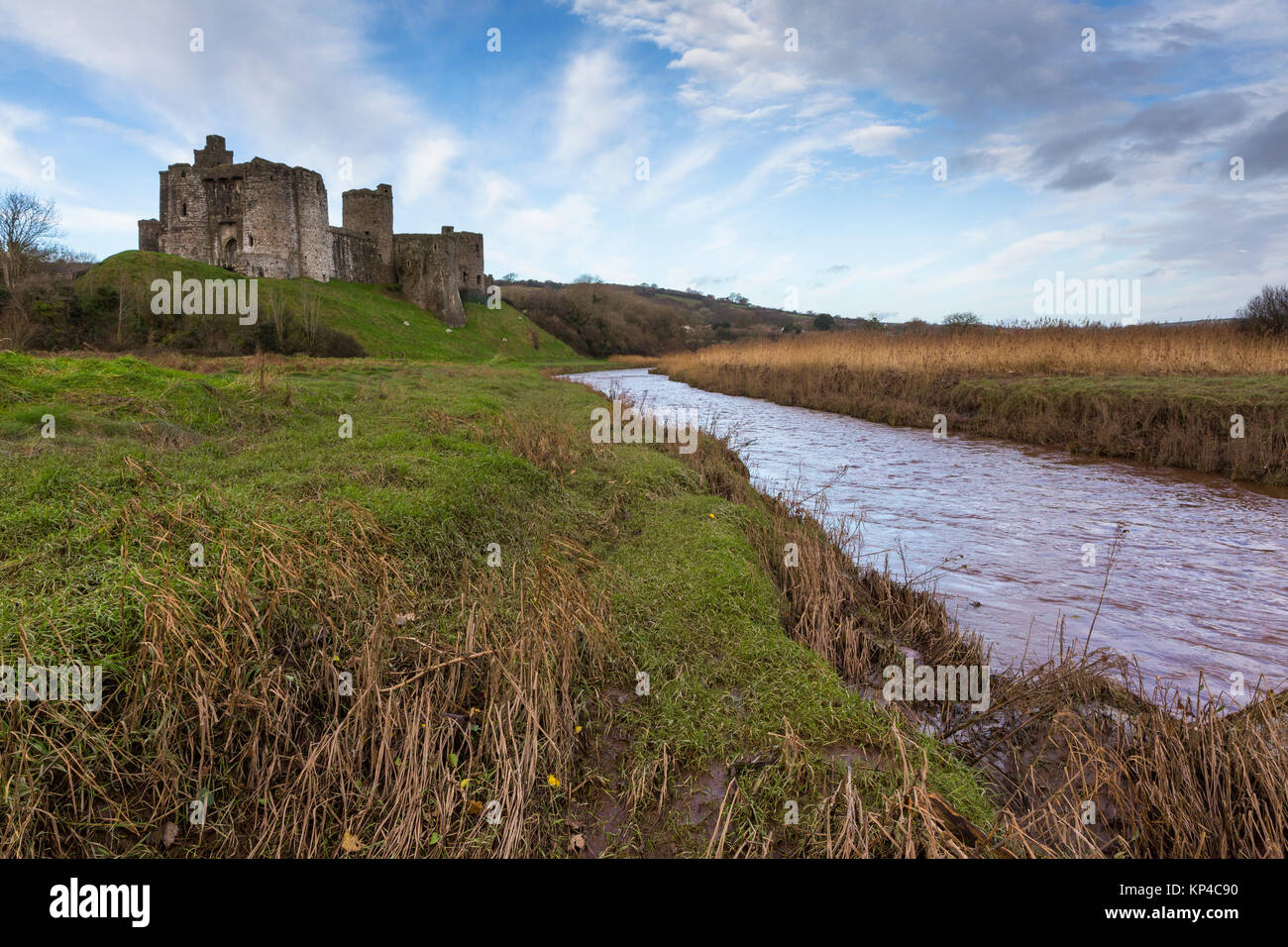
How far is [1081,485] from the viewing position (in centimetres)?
1088

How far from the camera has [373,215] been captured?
4725cm

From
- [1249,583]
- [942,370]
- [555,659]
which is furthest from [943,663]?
[942,370]

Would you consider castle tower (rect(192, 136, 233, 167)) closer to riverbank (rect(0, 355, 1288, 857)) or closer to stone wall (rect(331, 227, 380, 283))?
stone wall (rect(331, 227, 380, 283))

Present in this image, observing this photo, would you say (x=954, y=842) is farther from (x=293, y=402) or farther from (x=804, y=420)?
(x=804, y=420)

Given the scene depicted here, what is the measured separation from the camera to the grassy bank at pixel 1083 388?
1195cm

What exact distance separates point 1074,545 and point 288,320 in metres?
30.5

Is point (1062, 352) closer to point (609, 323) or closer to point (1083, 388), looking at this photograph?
point (1083, 388)


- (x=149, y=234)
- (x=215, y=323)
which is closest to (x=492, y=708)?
(x=215, y=323)

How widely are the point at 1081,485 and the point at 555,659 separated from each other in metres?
10.3

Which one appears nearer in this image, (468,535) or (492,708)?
(492,708)

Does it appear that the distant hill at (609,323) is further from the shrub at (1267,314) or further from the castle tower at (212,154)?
the shrub at (1267,314)

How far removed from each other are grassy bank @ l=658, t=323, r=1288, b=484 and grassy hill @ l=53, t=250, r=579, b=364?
19.9 m

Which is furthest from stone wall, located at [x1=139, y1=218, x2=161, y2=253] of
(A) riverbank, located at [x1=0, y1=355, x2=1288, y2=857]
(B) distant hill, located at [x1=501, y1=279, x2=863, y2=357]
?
(A) riverbank, located at [x1=0, y1=355, x2=1288, y2=857]

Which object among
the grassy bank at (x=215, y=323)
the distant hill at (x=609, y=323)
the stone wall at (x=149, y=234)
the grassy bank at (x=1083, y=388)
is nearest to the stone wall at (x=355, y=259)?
the grassy bank at (x=215, y=323)
